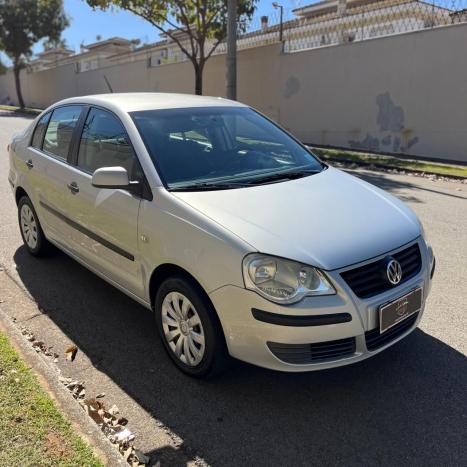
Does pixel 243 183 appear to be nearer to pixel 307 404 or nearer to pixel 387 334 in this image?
pixel 387 334

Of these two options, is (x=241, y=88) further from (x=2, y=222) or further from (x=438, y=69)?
(x=2, y=222)

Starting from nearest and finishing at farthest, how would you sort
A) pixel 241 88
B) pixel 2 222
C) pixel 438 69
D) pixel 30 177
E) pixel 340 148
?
pixel 30 177, pixel 2 222, pixel 438 69, pixel 340 148, pixel 241 88

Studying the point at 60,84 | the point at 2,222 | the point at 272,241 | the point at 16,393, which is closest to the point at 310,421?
the point at 272,241

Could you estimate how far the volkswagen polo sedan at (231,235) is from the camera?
103 inches

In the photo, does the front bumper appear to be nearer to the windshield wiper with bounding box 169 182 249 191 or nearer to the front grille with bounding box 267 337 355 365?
the front grille with bounding box 267 337 355 365

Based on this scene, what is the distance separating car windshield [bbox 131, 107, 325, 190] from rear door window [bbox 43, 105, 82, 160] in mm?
922

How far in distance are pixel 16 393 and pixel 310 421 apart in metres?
1.63

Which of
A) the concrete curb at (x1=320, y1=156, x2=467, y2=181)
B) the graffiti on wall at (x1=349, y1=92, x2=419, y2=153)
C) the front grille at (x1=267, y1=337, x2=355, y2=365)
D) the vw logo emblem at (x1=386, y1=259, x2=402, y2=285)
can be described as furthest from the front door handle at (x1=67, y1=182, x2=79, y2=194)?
the graffiti on wall at (x1=349, y1=92, x2=419, y2=153)

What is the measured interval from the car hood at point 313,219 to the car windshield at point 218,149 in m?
0.20

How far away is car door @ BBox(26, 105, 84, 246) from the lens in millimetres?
4242

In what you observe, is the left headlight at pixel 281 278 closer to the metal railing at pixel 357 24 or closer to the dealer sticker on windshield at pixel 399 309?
the dealer sticker on windshield at pixel 399 309

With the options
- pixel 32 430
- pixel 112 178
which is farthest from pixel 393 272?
pixel 32 430

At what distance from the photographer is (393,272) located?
9.13 feet

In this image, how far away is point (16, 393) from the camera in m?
2.80
